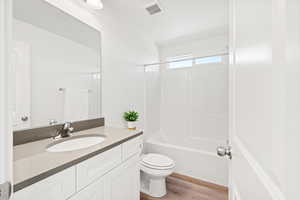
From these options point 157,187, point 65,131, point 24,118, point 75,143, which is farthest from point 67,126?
point 157,187

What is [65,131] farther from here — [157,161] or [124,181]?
[157,161]

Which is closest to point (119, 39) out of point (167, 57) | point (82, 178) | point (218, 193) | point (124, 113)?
point (124, 113)

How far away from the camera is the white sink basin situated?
3.11ft

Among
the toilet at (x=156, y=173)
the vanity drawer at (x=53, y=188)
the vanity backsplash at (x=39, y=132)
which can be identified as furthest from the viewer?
the toilet at (x=156, y=173)

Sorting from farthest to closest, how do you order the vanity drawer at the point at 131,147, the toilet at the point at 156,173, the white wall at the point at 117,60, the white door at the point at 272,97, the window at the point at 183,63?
the window at the point at 183,63, the toilet at the point at 156,173, the white wall at the point at 117,60, the vanity drawer at the point at 131,147, the white door at the point at 272,97

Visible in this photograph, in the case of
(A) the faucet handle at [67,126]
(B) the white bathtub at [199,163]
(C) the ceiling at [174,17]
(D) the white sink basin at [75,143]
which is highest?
(C) the ceiling at [174,17]

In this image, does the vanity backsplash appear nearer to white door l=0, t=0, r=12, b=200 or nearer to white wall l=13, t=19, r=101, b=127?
white wall l=13, t=19, r=101, b=127

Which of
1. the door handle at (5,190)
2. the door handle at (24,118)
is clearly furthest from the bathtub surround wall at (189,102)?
the door handle at (5,190)

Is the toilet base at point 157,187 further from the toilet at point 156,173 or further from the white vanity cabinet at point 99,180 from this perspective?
the white vanity cabinet at point 99,180

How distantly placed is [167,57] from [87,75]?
1942 mm

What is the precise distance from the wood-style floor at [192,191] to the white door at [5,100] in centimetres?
163

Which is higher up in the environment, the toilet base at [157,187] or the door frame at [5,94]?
the door frame at [5,94]

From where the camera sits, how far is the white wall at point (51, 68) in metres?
0.96

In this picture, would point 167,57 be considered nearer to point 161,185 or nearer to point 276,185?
point 161,185
